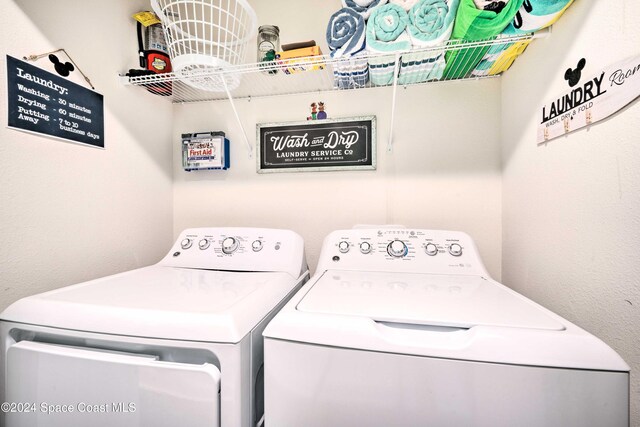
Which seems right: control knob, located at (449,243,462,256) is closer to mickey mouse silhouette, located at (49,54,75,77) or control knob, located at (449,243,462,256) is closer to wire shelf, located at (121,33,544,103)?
wire shelf, located at (121,33,544,103)

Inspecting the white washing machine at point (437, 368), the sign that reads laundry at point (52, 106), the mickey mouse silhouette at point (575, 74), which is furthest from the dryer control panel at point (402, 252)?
the sign that reads laundry at point (52, 106)

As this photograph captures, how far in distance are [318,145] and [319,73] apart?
347mm

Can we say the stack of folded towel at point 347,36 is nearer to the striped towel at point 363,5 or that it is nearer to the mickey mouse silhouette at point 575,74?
the striped towel at point 363,5

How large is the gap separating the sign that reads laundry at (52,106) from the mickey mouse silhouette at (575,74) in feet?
5.59

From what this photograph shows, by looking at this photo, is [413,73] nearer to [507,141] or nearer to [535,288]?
[507,141]

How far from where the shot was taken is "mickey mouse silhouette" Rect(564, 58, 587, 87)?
0.78 meters

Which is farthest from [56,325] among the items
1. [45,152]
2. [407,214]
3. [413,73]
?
[413,73]

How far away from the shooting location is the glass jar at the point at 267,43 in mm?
1221

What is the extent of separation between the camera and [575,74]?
801 millimetres

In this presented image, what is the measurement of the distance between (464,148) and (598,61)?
654 millimetres

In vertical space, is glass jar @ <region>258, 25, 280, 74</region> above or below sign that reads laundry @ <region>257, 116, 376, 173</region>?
above

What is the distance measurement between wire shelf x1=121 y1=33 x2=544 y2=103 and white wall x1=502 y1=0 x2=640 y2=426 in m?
0.15

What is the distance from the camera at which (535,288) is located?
3.34ft

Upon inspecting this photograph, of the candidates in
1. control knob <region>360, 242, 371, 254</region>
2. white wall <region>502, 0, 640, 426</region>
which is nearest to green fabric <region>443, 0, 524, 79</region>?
white wall <region>502, 0, 640, 426</region>
